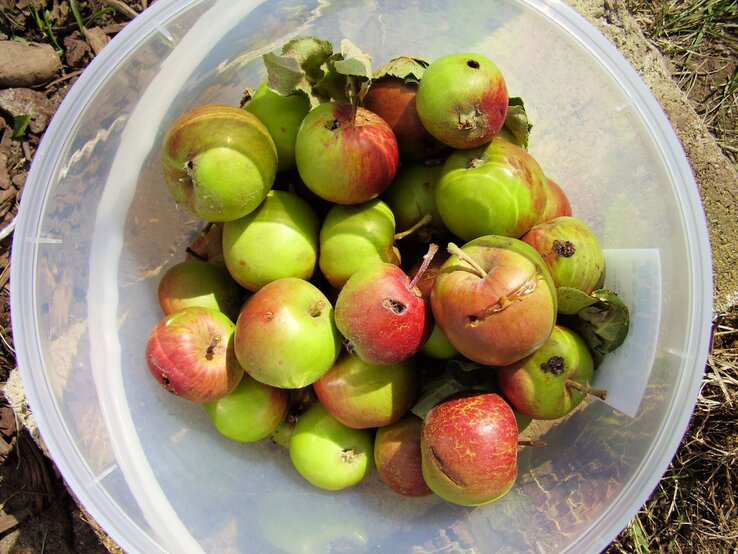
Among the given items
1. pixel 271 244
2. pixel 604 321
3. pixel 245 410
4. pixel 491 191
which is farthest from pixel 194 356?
pixel 604 321

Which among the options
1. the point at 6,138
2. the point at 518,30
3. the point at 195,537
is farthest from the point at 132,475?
the point at 518,30

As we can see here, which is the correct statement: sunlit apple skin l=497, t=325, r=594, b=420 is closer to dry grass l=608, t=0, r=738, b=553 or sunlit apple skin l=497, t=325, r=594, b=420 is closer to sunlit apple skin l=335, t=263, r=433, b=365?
sunlit apple skin l=335, t=263, r=433, b=365

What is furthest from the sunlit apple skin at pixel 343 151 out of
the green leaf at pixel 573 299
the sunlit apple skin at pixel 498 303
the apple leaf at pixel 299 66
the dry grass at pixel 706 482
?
the dry grass at pixel 706 482

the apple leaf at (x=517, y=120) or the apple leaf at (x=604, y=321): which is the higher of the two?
the apple leaf at (x=517, y=120)

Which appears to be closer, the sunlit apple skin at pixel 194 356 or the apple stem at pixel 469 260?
the apple stem at pixel 469 260

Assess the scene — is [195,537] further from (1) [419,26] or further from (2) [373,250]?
(1) [419,26]

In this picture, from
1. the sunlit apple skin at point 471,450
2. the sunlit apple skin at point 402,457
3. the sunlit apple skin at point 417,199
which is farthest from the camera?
the sunlit apple skin at point 417,199

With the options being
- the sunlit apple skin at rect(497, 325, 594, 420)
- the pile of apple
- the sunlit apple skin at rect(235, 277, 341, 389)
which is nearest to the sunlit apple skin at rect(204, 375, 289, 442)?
the pile of apple

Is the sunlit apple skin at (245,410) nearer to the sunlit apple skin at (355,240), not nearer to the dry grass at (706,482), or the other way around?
the sunlit apple skin at (355,240)

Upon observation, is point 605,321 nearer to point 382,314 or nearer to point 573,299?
point 573,299
